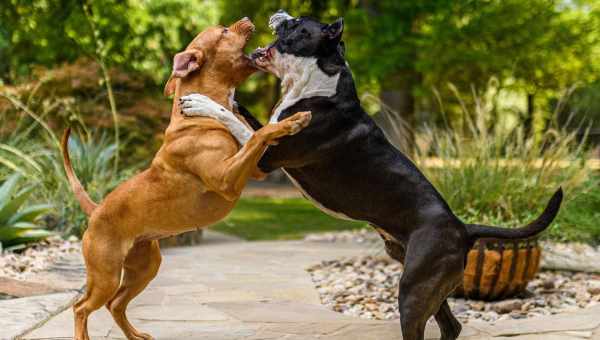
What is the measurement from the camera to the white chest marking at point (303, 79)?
2.78 metres

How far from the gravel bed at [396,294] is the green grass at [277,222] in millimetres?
3127

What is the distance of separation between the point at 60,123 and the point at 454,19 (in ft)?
22.1

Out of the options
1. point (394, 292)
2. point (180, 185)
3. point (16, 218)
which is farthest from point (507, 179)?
point (16, 218)

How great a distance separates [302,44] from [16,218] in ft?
13.9

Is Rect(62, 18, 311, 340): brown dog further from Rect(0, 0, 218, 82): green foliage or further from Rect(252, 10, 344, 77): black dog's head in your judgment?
Rect(0, 0, 218, 82): green foliage

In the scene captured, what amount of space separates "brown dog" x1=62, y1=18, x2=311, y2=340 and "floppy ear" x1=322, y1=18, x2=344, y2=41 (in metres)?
0.39

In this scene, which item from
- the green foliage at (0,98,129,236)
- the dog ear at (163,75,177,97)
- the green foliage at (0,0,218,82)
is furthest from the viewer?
the green foliage at (0,0,218,82)

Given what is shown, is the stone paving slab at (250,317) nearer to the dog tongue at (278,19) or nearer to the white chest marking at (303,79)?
the white chest marking at (303,79)

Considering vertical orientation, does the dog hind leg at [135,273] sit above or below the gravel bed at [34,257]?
above

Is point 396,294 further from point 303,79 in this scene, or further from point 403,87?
point 403,87

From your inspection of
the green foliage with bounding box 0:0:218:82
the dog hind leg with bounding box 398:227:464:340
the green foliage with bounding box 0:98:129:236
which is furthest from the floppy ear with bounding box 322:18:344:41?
the green foliage with bounding box 0:0:218:82

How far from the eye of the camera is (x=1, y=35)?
11.6 metres

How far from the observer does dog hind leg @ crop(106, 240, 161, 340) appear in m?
3.09

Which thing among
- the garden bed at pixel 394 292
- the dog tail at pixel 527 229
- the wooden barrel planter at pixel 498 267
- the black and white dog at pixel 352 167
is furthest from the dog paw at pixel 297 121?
the wooden barrel planter at pixel 498 267
